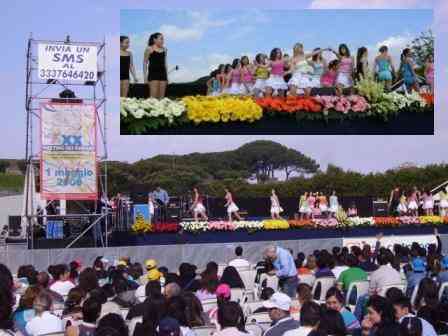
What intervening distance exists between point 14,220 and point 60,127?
5.64 metres

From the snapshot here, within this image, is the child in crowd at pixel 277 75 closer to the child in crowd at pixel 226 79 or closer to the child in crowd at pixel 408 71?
the child in crowd at pixel 226 79

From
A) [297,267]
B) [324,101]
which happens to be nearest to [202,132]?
[324,101]

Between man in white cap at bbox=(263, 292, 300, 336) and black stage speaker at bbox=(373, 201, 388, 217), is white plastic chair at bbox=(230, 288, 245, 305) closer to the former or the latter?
man in white cap at bbox=(263, 292, 300, 336)

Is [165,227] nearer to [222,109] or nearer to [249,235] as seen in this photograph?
[249,235]

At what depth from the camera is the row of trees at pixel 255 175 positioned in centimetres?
5325

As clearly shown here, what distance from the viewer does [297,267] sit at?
1423 centimetres

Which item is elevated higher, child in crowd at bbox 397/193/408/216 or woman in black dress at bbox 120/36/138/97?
woman in black dress at bbox 120/36/138/97

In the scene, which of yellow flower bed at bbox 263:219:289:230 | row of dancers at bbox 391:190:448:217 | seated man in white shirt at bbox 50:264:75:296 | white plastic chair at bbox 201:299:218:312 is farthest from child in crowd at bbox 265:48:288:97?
white plastic chair at bbox 201:299:218:312

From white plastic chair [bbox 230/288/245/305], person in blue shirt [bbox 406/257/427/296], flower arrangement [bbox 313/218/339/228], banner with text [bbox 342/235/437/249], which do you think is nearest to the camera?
white plastic chair [bbox 230/288/245/305]

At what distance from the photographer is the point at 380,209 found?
106 ft

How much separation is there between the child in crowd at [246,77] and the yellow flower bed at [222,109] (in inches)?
12.9

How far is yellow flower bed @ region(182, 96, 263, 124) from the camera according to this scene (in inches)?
1125

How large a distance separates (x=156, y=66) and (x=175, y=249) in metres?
→ 9.89

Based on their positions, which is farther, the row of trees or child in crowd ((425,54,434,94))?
the row of trees
